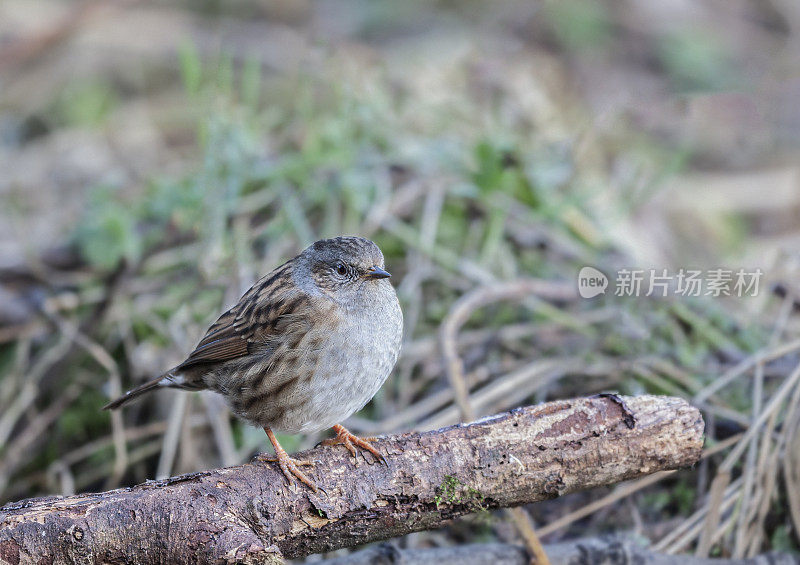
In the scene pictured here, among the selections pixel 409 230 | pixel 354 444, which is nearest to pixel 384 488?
pixel 354 444

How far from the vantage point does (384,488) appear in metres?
2.99

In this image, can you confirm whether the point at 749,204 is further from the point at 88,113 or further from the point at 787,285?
the point at 88,113

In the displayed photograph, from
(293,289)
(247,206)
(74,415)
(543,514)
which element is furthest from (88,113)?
(543,514)

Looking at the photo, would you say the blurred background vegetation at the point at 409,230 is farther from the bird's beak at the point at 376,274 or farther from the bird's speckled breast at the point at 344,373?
the bird's beak at the point at 376,274

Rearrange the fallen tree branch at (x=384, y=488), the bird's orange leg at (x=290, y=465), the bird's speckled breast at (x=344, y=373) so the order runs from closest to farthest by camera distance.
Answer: the fallen tree branch at (x=384, y=488)
the bird's orange leg at (x=290, y=465)
the bird's speckled breast at (x=344, y=373)

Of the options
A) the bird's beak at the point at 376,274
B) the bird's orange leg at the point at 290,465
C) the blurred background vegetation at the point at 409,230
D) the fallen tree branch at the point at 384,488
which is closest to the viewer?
the fallen tree branch at the point at 384,488

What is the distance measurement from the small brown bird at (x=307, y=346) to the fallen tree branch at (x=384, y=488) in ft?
1.01

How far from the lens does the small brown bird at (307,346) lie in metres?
3.54

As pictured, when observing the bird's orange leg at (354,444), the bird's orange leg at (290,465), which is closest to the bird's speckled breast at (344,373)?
the bird's orange leg at (354,444)

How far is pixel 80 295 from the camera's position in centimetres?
554

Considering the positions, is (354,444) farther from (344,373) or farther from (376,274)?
(376,274)

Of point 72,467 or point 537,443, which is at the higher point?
point 537,443

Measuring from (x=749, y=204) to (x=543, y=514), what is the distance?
521cm

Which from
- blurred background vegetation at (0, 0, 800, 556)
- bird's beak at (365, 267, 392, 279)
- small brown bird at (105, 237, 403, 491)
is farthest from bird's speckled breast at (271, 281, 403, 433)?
blurred background vegetation at (0, 0, 800, 556)
